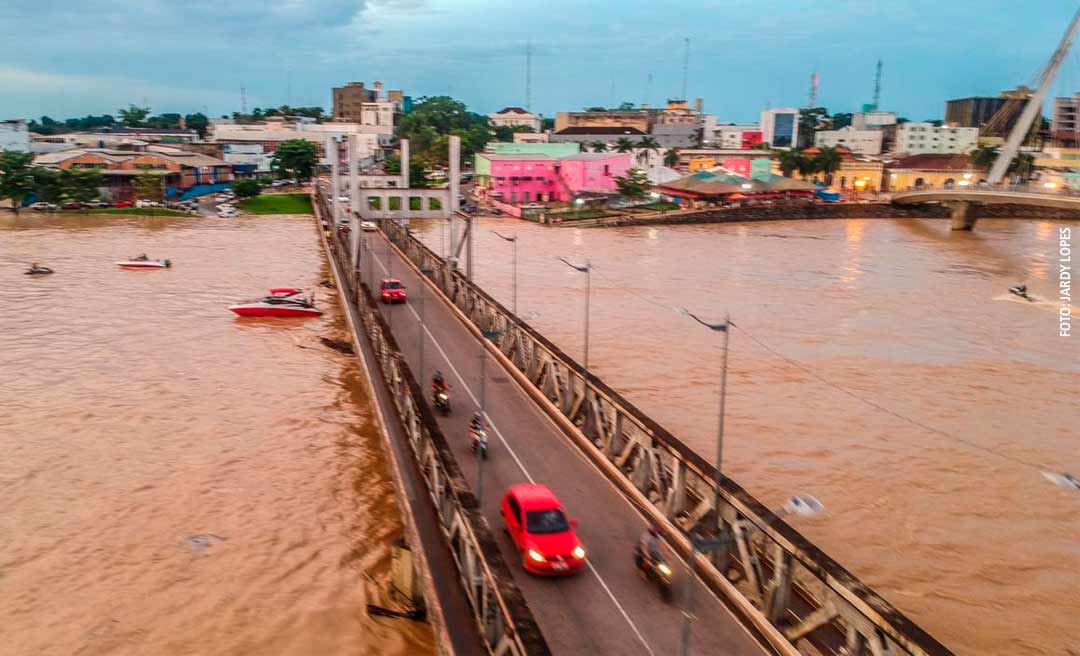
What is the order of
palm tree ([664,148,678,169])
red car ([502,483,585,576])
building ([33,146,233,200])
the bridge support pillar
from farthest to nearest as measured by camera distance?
palm tree ([664,148,678,169])
building ([33,146,233,200])
the bridge support pillar
red car ([502,483,585,576])

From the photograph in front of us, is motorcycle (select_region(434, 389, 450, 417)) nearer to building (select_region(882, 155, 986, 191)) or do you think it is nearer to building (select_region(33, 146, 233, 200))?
building (select_region(33, 146, 233, 200))

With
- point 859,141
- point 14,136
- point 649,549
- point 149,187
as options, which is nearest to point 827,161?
point 859,141

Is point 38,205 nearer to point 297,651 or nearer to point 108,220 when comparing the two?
point 108,220

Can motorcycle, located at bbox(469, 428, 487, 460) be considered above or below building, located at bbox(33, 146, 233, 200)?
below

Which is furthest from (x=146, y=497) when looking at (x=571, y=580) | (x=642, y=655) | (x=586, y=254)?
(x=586, y=254)

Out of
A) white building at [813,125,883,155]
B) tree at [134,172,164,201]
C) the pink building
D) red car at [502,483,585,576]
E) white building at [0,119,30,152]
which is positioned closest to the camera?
red car at [502,483,585,576]

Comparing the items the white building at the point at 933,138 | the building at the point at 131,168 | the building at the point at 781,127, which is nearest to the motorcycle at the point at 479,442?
the building at the point at 131,168

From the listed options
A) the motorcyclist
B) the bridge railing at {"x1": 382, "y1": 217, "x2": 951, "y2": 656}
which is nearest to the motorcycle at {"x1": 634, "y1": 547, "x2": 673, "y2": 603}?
the motorcyclist
